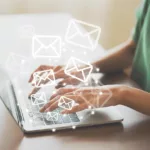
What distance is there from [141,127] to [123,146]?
0.31 feet

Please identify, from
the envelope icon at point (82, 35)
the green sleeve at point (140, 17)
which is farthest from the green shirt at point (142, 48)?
the envelope icon at point (82, 35)

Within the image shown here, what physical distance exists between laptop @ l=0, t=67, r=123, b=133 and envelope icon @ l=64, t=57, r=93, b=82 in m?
0.07

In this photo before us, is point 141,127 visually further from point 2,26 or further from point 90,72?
point 2,26

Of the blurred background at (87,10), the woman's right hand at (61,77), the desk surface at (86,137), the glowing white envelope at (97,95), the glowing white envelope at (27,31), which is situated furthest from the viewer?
the blurred background at (87,10)

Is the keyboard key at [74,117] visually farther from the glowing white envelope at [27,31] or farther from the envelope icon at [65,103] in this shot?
the glowing white envelope at [27,31]

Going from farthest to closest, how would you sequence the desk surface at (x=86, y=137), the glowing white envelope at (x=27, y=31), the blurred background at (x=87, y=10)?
the blurred background at (x=87, y=10) → the glowing white envelope at (x=27, y=31) → the desk surface at (x=86, y=137)

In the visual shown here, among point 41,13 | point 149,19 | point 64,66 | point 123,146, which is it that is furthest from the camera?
point 41,13

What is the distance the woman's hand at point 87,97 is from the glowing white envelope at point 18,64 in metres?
0.18

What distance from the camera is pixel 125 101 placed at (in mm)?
907

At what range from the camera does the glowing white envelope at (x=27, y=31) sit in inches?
44.4

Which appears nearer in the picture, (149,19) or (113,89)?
(113,89)

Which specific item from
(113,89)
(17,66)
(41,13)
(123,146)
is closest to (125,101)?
(113,89)

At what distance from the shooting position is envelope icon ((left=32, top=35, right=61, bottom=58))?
1.02 meters

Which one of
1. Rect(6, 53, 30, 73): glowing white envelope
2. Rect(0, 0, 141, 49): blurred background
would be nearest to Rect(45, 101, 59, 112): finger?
Rect(6, 53, 30, 73): glowing white envelope
